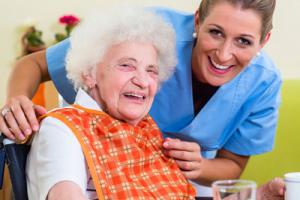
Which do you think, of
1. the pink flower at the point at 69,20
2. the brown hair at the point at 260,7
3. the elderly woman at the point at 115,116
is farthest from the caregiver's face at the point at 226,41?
the pink flower at the point at 69,20

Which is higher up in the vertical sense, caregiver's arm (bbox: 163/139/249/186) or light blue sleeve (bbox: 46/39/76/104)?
light blue sleeve (bbox: 46/39/76/104)

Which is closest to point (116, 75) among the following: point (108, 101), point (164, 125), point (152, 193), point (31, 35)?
point (108, 101)

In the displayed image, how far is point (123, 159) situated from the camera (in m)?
1.37

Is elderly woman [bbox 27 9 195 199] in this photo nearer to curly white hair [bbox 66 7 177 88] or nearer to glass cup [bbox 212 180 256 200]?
curly white hair [bbox 66 7 177 88]

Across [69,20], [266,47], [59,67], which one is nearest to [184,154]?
[59,67]

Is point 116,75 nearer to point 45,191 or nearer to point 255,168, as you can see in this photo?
point 45,191

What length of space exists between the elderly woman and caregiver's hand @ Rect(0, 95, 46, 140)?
0.03 meters

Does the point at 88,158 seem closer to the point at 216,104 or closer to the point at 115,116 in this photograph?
the point at 115,116

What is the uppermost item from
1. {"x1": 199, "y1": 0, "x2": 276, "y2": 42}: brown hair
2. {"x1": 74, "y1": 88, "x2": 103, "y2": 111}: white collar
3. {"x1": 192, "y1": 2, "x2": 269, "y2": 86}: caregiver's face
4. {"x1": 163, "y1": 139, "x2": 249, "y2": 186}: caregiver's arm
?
{"x1": 199, "y1": 0, "x2": 276, "y2": 42}: brown hair

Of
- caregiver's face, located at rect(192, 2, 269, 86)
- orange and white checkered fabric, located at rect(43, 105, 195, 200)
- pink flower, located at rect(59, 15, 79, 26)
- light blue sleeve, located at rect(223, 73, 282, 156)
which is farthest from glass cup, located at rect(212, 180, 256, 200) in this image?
pink flower, located at rect(59, 15, 79, 26)

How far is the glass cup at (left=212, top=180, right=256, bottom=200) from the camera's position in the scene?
105 cm

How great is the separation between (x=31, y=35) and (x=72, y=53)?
208 cm

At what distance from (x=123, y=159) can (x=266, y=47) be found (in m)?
1.95

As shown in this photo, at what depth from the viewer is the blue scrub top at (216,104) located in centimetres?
170
